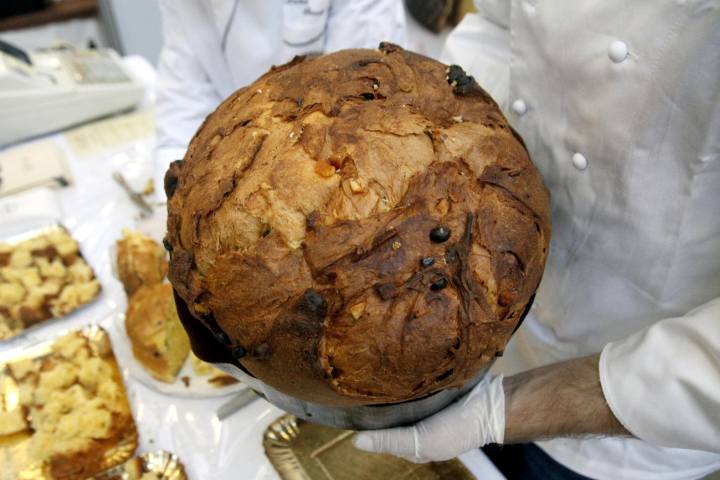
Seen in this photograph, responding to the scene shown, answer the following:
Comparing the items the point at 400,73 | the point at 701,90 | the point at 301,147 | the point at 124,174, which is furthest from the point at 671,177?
the point at 124,174

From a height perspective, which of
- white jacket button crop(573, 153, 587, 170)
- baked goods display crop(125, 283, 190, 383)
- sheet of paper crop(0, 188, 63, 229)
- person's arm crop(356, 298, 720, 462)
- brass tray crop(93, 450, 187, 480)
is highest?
sheet of paper crop(0, 188, 63, 229)

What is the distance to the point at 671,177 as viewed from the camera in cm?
81

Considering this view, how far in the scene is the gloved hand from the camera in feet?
3.19

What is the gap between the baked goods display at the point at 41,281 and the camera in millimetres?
1490

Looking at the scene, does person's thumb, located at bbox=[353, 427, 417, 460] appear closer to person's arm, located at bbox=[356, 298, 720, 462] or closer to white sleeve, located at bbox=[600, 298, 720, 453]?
person's arm, located at bbox=[356, 298, 720, 462]

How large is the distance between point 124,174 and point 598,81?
A: 1750 mm

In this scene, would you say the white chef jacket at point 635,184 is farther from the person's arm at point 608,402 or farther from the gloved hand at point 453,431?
the gloved hand at point 453,431

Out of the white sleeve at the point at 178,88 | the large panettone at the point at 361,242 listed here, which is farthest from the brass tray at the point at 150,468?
the white sleeve at the point at 178,88

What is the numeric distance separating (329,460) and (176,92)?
1.26m

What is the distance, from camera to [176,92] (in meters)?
1.75

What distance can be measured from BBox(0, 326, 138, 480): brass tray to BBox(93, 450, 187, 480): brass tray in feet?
0.14

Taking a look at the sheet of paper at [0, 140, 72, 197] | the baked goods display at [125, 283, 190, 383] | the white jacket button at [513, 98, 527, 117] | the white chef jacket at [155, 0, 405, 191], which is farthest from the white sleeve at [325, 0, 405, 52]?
the sheet of paper at [0, 140, 72, 197]

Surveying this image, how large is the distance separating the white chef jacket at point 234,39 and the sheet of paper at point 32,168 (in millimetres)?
533

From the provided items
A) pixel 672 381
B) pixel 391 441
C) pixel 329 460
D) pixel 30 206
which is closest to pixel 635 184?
pixel 672 381
